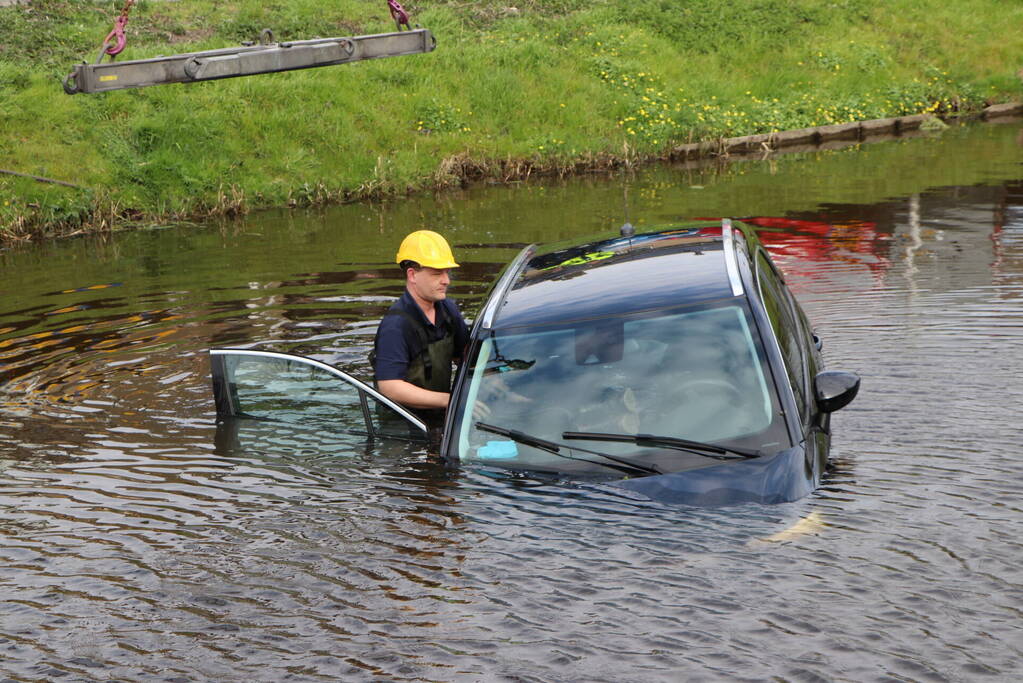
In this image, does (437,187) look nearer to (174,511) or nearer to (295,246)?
(295,246)

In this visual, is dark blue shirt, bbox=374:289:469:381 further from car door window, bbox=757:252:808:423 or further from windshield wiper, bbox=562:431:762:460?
car door window, bbox=757:252:808:423

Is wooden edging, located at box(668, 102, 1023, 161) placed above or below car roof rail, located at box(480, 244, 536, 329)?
above

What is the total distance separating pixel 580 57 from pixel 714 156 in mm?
4826

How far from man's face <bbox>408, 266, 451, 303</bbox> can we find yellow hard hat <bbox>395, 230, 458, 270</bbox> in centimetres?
5

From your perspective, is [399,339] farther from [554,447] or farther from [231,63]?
[231,63]

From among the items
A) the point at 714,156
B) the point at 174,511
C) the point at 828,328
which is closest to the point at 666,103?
the point at 714,156

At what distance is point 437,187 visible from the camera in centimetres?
2500

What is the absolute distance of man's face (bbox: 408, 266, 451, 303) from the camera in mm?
8000

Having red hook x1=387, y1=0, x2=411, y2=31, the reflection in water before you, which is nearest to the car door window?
the reflection in water

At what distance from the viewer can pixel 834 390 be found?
22.6 ft

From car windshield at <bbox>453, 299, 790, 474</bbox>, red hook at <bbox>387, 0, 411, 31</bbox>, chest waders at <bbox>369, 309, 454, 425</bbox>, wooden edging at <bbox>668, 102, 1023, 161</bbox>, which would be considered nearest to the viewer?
car windshield at <bbox>453, 299, 790, 474</bbox>

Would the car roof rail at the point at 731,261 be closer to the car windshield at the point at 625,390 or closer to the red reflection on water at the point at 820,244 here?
the car windshield at the point at 625,390

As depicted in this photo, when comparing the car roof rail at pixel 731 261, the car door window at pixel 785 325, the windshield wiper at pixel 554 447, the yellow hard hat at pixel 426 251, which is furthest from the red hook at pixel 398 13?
the windshield wiper at pixel 554 447

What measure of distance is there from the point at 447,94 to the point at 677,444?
22360 millimetres
